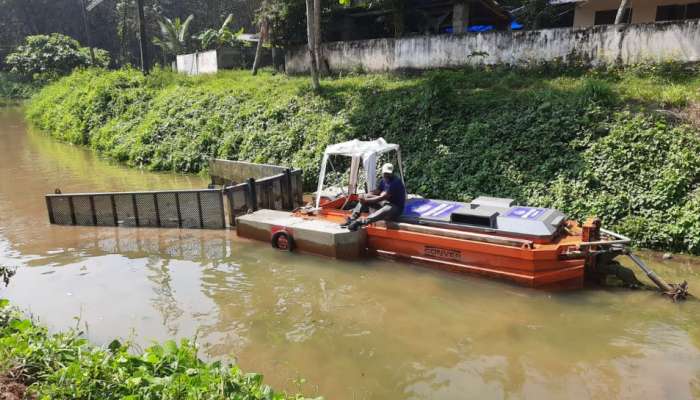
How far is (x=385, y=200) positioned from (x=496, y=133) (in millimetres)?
4424

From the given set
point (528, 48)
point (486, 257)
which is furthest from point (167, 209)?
point (528, 48)

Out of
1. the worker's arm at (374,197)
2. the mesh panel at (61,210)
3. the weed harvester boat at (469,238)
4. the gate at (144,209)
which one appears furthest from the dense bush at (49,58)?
the worker's arm at (374,197)

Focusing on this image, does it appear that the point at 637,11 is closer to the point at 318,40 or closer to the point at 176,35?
the point at 318,40

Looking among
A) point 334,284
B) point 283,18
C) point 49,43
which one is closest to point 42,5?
point 49,43

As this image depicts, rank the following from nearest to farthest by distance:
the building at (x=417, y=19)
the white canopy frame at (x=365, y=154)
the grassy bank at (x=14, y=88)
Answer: the white canopy frame at (x=365, y=154) < the building at (x=417, y=19) < the grassy bank at (x=14, y=88)

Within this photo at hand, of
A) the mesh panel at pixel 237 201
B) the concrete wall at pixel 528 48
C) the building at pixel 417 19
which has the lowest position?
the mesh panel at pixel 237 201

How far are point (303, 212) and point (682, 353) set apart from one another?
269 inches

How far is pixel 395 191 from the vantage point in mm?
9039

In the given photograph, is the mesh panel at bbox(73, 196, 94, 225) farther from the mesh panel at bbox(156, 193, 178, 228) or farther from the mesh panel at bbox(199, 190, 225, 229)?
the mesh panel at bbox(199, 190, 225, 229)

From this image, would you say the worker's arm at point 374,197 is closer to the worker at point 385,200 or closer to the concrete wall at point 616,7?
the worker at point 385,200

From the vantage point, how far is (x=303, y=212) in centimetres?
1049

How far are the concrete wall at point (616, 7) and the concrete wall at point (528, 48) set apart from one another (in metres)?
3.80

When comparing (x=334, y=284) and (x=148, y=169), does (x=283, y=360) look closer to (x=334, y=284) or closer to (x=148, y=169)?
(x=334, y=284)

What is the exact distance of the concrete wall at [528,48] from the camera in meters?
13.1
